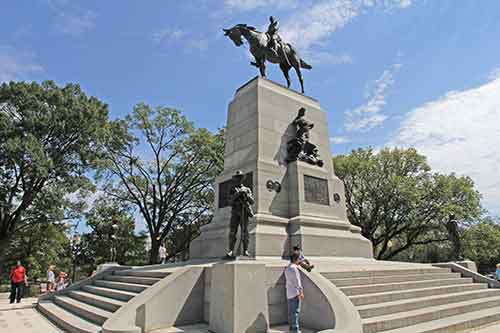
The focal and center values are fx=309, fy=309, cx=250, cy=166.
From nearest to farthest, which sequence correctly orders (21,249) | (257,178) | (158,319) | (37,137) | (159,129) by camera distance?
(158,319)
(257,178)
(37,137)
(159,129)
(21,249)

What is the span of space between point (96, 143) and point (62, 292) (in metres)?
14.1

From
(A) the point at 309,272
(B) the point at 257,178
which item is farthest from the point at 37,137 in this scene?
(A) the point at 309,272

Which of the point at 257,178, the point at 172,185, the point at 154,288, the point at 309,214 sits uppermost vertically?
the point at 172,185

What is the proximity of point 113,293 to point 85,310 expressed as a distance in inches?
35.7

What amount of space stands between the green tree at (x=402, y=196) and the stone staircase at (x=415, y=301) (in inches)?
692

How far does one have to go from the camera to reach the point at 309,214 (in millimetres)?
11602

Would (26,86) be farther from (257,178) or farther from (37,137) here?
(257,178)

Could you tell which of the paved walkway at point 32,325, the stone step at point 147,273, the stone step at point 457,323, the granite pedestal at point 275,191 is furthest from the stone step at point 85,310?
the stone step at point 457,323

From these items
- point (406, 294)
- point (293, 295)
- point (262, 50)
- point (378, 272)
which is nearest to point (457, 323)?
point (406, 294)

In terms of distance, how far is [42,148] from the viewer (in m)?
20.2

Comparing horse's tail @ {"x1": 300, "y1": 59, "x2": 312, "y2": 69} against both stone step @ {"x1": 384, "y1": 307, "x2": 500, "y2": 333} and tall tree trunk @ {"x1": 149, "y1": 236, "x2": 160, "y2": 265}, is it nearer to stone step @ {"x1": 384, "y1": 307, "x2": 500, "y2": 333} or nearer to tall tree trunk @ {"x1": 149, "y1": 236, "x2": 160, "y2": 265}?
stone step @ {"x1": 384, "y1": 307, "x2": 500, "y2": 333}

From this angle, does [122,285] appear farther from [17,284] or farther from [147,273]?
[17,284]

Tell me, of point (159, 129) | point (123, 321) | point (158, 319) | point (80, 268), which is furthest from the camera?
point (80, 268)

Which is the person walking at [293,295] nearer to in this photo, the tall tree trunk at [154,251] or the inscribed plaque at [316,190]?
the inscribed plaque at [316,190]
